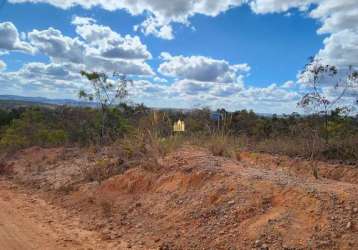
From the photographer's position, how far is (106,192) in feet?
33.9

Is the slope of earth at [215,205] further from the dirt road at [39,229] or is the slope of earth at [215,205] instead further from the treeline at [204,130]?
the treeline at [204,130]

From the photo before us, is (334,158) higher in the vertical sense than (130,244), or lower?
higher

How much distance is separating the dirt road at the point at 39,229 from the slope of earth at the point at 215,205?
25 centimetres

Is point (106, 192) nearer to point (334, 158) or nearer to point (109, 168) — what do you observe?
point (109, 168)

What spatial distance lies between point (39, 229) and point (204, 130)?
6.93m

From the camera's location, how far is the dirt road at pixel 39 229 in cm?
688

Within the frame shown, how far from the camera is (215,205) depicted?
7.77 meters

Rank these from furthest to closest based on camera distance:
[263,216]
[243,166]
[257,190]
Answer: [243,166] → [257,190] → [263,216]

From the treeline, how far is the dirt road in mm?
3319

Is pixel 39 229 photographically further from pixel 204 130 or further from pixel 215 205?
pixel 204 130

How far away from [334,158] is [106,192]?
5702mm

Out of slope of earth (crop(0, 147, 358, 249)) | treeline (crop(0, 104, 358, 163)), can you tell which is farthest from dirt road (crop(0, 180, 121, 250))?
treeline (crop(0, 104, 358, 163))

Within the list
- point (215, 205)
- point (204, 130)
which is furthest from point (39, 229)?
point (204, 130)

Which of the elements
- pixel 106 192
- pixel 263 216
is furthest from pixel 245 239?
pixel 106 192
